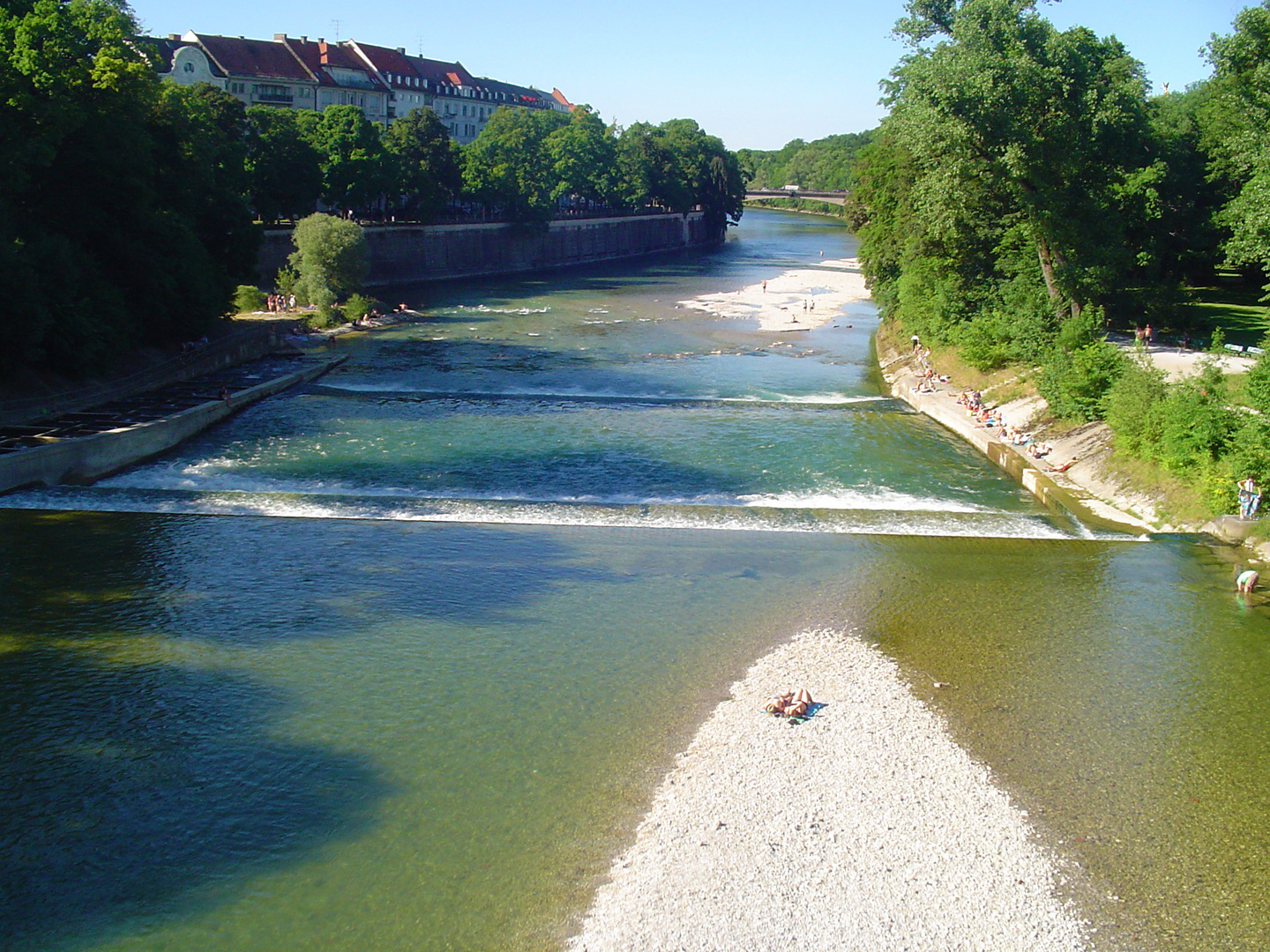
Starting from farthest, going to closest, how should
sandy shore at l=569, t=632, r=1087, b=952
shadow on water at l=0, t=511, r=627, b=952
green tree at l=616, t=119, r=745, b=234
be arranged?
green tree at l=616, t=119, r=745, b=234 < shadow on water at l=0, t=511, r=627, b=952 < sandy shore at l=569, t=632, r=1087, b=952

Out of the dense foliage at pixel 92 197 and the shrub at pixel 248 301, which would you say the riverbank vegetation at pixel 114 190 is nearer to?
the dense foliage at pixel 92 197

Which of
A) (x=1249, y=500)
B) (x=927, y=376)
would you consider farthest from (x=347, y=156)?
(x=1249, y=500)

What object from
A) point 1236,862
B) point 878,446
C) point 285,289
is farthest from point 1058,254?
point 285,289

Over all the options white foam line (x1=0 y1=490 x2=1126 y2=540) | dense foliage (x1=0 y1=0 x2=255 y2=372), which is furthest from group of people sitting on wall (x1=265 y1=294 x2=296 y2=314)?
white foam line (x1=0 y1=490 x2=1126 y2=540)

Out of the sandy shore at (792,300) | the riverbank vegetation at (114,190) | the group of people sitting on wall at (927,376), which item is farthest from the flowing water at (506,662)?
the sandy shore at (792,300)

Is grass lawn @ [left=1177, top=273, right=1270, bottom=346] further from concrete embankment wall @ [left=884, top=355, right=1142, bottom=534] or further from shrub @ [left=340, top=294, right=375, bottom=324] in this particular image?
shrub @ [left=340, top=294, right=375, bottom=324]

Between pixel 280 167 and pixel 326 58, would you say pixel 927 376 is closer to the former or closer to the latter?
pixel 280 167
